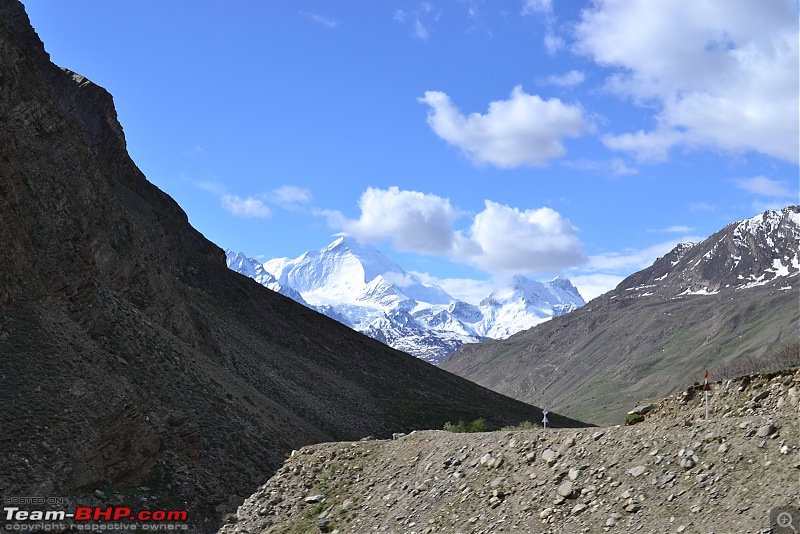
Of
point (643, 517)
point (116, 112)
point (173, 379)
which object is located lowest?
point (643, 517)

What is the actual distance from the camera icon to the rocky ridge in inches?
3.3

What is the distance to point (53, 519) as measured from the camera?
85.0 feet

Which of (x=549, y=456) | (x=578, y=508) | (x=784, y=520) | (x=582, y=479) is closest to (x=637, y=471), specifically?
(x=582, y=479)

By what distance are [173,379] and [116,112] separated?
287ft

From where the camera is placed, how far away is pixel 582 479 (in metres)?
18.6

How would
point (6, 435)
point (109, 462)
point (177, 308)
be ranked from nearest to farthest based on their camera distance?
point (6, 435), point (109, 462), point (177, 308)

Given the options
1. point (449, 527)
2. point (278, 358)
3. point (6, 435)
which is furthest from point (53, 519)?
point (278, 358)

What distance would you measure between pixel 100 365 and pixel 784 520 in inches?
1260

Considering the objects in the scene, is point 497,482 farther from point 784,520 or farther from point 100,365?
point 100,365

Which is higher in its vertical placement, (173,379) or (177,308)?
(177,308)

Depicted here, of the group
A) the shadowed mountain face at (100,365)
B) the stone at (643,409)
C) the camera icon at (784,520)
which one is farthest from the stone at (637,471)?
the shadowed mountain face at (100,365)

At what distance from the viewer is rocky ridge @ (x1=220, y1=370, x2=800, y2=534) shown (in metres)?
15.5

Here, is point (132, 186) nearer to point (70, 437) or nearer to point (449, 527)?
point (70, 437)

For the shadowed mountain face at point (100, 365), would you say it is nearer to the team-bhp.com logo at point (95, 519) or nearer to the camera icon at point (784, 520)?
the team-bhp.com logo at point (95, 519)
